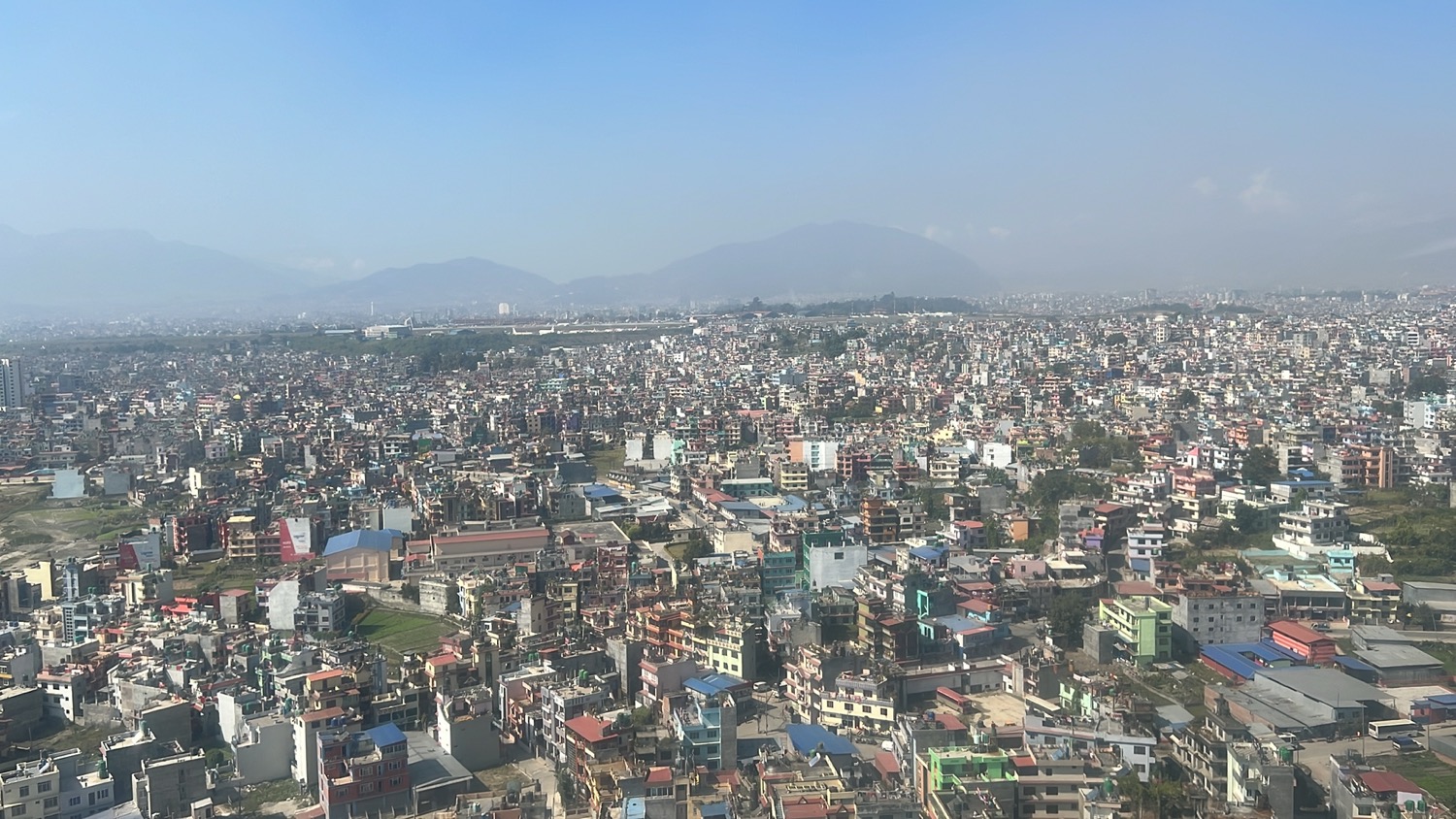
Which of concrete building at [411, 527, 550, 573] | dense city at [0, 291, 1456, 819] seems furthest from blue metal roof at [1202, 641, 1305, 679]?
concrete building at [411, 527, 550, 573]

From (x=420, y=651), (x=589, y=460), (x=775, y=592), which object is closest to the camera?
(x=420, y=651)

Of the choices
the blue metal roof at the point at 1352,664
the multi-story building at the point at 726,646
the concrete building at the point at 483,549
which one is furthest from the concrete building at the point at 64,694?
the blue metal roof at the point at 1352,664

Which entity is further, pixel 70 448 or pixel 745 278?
pixel 745 278

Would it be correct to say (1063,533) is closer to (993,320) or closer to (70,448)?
(70,448)

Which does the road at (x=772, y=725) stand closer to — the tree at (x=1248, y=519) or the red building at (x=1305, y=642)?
the red building at (x=1305, y=642)

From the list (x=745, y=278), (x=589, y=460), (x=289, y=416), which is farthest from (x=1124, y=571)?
(x=745, y=278)

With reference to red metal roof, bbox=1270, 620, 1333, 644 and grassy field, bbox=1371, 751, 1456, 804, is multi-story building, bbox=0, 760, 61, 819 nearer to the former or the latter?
grassy field, bbox=1371, 751, 1456, 804

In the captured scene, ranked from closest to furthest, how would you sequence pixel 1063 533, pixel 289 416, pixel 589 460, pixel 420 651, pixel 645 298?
1. pixel 420 651
2. pixel 1063 533
3. pixel 589 460
4. pixel 289 416
5. pixel 645 298
